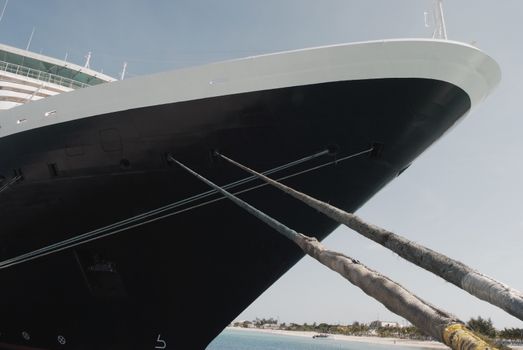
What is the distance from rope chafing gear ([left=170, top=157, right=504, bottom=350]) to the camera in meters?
1.37

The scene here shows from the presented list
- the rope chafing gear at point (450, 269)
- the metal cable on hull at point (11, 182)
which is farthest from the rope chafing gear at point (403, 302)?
the metal cable on hull at point (11, 182)

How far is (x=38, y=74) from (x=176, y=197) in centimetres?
1174

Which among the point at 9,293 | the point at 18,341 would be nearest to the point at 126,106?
the point at 9,293

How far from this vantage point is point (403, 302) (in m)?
1.71

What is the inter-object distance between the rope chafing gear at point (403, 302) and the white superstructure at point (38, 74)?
13429 millimetres

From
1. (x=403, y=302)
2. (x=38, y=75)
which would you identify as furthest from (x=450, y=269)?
(x=38, y=75)

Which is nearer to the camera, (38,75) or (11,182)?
→ (11,182)

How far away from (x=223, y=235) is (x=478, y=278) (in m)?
5.98

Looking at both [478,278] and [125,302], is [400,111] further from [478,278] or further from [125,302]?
[125,302]

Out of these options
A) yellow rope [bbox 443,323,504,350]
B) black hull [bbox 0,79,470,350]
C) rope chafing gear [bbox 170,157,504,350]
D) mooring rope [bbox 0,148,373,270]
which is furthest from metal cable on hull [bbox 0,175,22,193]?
yellow rope [bbox 443,323,504,350]

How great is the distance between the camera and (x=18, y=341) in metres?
8.70

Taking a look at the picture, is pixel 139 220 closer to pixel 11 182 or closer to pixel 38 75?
pixel 11 182

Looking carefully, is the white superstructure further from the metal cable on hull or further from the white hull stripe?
the white hull stripe

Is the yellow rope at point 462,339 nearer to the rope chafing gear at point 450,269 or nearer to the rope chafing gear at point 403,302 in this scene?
the rope chafing gear at point 403,302
